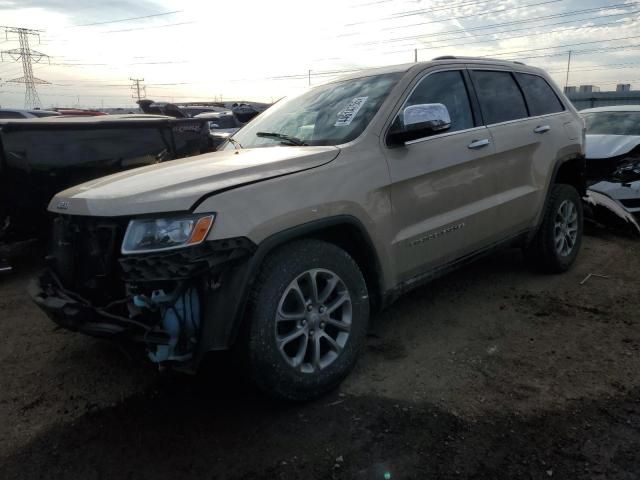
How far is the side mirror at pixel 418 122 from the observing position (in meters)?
3.32

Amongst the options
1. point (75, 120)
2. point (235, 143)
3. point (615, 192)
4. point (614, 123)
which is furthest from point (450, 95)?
point (614, 123)

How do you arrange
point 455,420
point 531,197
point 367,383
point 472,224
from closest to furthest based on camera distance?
point 455,420 < point 367,383 < point 472,224 < point 531,197

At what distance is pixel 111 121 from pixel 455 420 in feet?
16.3

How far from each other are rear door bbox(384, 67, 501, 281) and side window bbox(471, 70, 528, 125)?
0.18 metres

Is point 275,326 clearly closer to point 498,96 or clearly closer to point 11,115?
point 498,96

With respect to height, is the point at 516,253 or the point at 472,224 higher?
the point at 472,224

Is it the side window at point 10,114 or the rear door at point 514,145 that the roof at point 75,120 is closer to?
the rear door at point 514,145

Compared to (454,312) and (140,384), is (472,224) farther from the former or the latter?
(140,384)

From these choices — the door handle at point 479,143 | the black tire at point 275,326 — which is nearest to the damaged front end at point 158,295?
the black tire at point 275,326

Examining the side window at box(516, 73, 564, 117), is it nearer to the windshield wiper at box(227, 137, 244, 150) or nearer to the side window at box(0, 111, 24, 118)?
the windshield wiper at box(227, 137, 244, 150)

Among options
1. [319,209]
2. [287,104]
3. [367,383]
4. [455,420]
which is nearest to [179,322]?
[319,209]

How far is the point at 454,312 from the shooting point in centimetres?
432

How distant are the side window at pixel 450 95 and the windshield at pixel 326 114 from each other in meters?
0.21

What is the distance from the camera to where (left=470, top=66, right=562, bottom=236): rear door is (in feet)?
13.9
